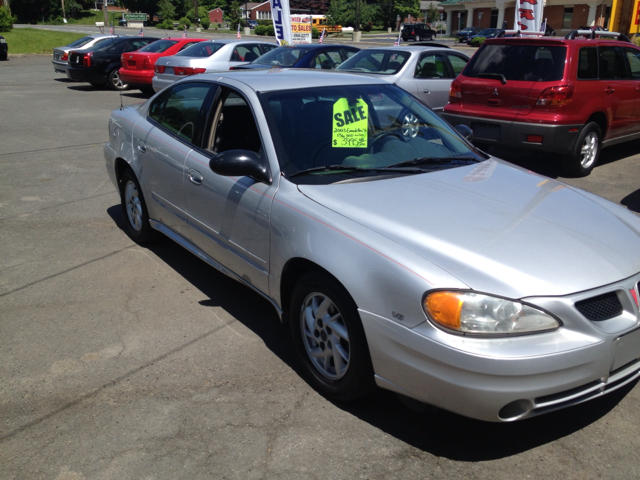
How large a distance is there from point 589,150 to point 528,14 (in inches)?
315

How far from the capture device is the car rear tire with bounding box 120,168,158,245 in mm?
5336

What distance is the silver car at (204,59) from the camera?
13.8 meters

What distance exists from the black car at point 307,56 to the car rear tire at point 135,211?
7578mm

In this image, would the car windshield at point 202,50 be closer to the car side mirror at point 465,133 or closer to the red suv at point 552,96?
the red suv at point 552,96

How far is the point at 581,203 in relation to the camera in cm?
358

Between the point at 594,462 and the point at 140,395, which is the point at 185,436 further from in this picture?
the point at 594,462

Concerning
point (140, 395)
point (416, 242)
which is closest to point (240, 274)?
point (140, 395)

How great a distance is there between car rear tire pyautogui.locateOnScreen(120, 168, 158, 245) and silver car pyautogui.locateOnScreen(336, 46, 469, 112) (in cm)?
573

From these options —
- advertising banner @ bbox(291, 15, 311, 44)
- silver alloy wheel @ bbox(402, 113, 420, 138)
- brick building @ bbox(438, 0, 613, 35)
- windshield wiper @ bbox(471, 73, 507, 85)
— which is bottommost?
silver alloy wheel @ bbox(402, 113, 420, 138)

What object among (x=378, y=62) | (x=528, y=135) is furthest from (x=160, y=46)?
(x=528, y=135)

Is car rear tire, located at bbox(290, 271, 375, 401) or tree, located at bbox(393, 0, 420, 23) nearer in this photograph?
car rear tire, located at bbox(290, 271, 375, 401)

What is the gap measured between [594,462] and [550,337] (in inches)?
28.9

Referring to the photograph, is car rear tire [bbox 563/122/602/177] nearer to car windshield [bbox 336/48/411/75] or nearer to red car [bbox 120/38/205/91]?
car windshield [bbox 336/48/411/75]

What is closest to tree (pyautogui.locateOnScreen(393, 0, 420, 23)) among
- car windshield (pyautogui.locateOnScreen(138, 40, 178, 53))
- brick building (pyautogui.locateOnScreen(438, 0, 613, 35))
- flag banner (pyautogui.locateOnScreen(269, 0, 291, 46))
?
brick building (pyautogui.locateOnScreen(438, 0, 613, 35))
